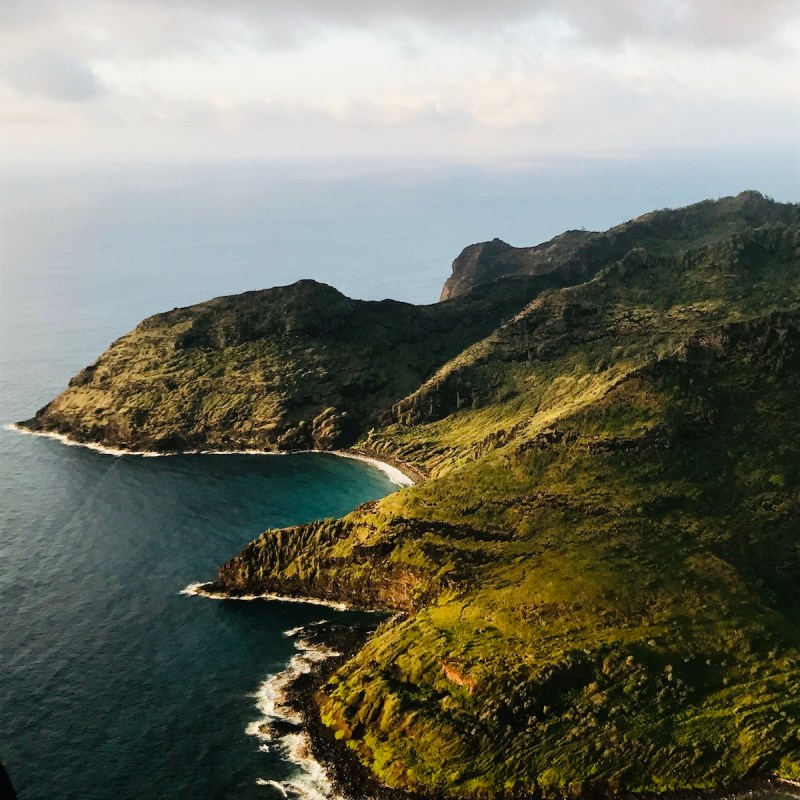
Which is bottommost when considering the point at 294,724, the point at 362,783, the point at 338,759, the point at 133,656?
the point at 362,783

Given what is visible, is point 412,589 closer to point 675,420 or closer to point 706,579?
point 706,579

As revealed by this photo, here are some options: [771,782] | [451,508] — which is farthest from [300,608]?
[771,782]

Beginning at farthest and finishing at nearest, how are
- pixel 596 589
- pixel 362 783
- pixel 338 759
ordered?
pixel 596 589 → pixel 338 759 → pixel 362 783

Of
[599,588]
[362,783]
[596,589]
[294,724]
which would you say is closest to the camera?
[362,783]

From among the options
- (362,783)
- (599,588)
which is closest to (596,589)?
(599,588)

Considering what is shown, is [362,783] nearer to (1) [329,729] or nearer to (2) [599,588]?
(1) [329,729]

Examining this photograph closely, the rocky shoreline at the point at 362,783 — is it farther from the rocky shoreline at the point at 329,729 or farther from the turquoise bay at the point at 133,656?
the turquoise bay at the point at 133,656

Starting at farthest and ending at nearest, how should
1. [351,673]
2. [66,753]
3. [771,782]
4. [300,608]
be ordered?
1. [300,608]
2. [351,673]
3. [66,753]
4. [771,782]
